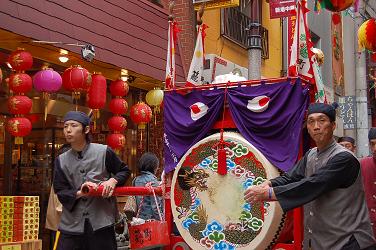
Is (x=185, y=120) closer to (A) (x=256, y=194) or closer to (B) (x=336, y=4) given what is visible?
(A) (x=256, y=194)

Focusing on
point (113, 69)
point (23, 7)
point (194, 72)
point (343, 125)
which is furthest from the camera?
point (343, 125)

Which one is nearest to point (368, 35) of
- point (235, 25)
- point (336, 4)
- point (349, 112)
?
point (336, 4)

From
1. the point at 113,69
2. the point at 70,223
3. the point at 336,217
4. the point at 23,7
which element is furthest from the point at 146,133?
the point at 336,217

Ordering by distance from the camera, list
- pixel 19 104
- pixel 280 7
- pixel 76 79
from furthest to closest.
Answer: pixel 280 7, pixel 76 79, pixel 19 104

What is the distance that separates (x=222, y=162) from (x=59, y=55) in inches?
185

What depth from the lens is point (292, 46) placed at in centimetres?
544

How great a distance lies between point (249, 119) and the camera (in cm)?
557

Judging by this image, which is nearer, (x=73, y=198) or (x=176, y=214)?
(x=73, y=198)

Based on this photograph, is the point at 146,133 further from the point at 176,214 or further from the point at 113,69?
the point at 176,214

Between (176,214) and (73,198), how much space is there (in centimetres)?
134

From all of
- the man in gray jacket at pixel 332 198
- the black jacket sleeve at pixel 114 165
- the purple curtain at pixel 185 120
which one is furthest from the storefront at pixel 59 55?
the man in gray jacket at pixel 332 198

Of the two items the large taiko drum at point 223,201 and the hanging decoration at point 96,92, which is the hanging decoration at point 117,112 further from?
the large taiko drum at point 223,201

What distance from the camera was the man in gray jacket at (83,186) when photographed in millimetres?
4695

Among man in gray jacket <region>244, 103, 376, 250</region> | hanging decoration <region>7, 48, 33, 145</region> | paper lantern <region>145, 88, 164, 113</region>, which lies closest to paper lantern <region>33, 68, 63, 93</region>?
hanging decoration <region>7, 48, 33, 145</region>
